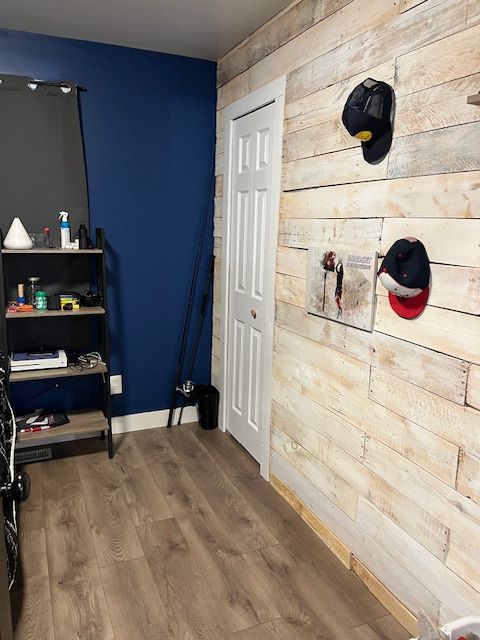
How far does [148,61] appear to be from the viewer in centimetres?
313

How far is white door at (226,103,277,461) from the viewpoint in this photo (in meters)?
2.81

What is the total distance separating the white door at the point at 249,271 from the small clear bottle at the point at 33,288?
119 centimetres

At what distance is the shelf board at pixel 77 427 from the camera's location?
2916 mm

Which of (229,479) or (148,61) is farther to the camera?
(148,61)

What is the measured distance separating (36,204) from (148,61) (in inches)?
44.4

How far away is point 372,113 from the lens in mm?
1788

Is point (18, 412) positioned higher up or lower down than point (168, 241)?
lower down

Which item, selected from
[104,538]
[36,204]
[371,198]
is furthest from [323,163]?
[104,538]

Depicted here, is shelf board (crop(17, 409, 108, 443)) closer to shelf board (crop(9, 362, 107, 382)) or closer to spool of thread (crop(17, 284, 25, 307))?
shelf board (crop(9, 362, 107, 382))

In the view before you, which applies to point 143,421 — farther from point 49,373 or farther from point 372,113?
point 372,113

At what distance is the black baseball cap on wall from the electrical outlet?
2.25 m

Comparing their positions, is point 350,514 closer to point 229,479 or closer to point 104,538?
point 229,479

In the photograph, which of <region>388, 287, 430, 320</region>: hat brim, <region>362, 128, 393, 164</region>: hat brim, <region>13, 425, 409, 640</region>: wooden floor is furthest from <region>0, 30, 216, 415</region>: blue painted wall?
<region>388, 287, 430, 320</region>: hat brim

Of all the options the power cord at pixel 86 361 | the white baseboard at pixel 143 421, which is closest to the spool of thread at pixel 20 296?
the power cord at pixel 86 361
